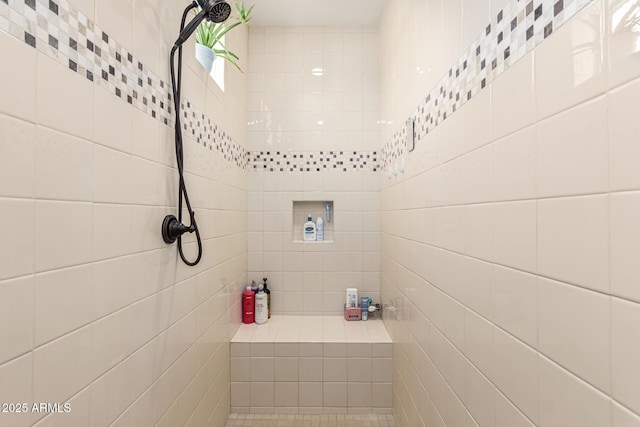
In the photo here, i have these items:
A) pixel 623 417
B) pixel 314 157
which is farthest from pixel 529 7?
pixel 314 157

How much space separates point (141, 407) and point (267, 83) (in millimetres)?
2218

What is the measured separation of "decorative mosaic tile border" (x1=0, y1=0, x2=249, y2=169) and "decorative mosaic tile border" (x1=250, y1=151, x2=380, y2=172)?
1.29 metres

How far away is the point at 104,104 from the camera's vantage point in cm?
82

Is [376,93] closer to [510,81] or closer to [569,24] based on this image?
[510,81]

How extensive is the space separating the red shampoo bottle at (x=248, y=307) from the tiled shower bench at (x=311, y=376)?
0.92 ft

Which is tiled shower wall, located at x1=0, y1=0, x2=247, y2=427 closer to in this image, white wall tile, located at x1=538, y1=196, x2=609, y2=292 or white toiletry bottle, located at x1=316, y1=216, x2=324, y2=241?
white wall tile, located at x1=538, y1=196, x2=609, y2=292

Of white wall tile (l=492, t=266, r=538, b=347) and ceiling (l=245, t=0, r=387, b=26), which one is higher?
ceiling (l=245, t=0, r=387, b=26)

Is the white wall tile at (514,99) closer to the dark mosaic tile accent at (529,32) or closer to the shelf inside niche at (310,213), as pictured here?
the dark mosaic tile accent at (529,32)

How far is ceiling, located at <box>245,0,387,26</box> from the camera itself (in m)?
2.18

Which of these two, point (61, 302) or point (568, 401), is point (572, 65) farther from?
point (61, 302)

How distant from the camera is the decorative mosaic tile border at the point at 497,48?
23.8 inches

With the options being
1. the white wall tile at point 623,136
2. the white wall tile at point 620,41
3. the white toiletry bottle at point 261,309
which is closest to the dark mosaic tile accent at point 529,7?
the white wall tile at point 620,41

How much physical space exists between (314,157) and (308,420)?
5.97 ft

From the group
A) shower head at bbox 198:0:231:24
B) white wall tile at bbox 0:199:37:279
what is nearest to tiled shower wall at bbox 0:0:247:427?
white wall tile at bbox 0:199:37:279
